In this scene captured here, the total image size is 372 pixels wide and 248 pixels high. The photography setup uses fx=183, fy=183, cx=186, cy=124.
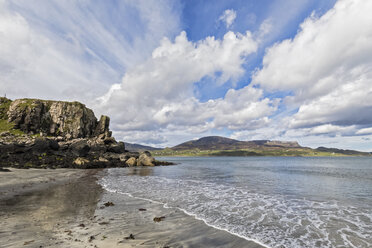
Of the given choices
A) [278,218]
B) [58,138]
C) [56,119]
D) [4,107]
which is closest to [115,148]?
[58,138]

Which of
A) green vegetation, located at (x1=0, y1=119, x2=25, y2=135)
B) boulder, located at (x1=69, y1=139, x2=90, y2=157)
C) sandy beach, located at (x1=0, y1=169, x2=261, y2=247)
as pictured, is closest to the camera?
sandy beach, located at (x1=0, y1=169, x2=261, y2=247)

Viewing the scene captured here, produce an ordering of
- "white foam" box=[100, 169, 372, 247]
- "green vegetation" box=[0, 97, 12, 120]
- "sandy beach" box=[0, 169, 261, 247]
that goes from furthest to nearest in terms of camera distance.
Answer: "green vegetation" box=[0, 97, 12, 120] < "white foam" box=[100, 169, 372, 247] < "sandy beach" box=[0, 169, 261, 247]

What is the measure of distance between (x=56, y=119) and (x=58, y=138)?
19.7 m

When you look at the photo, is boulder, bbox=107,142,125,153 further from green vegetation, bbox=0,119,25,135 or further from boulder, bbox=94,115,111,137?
green vegetation, bbox=0,119,25,135

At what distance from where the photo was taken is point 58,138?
253ft

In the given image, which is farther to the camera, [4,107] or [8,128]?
[4,107]

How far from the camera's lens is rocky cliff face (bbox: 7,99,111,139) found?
8231 centimetres

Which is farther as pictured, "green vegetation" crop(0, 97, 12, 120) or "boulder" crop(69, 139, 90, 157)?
"green vegetation" crop(0, 97, 12, 120)

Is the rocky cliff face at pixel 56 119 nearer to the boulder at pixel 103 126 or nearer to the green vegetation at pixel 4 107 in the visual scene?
the boulder at pixel 103 126

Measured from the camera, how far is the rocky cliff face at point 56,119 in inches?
3241

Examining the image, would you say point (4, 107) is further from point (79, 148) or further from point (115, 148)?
point (115, 148)

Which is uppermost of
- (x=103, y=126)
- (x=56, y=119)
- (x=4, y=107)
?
(x=4, y=107)

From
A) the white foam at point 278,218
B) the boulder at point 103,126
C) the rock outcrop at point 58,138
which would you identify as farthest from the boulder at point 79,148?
the white foam at point 278,218

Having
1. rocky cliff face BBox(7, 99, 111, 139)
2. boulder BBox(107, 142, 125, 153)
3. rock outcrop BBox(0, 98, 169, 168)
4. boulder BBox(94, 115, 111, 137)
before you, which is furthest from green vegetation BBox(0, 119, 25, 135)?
boulder BBox(107, 142, 125, 153)
